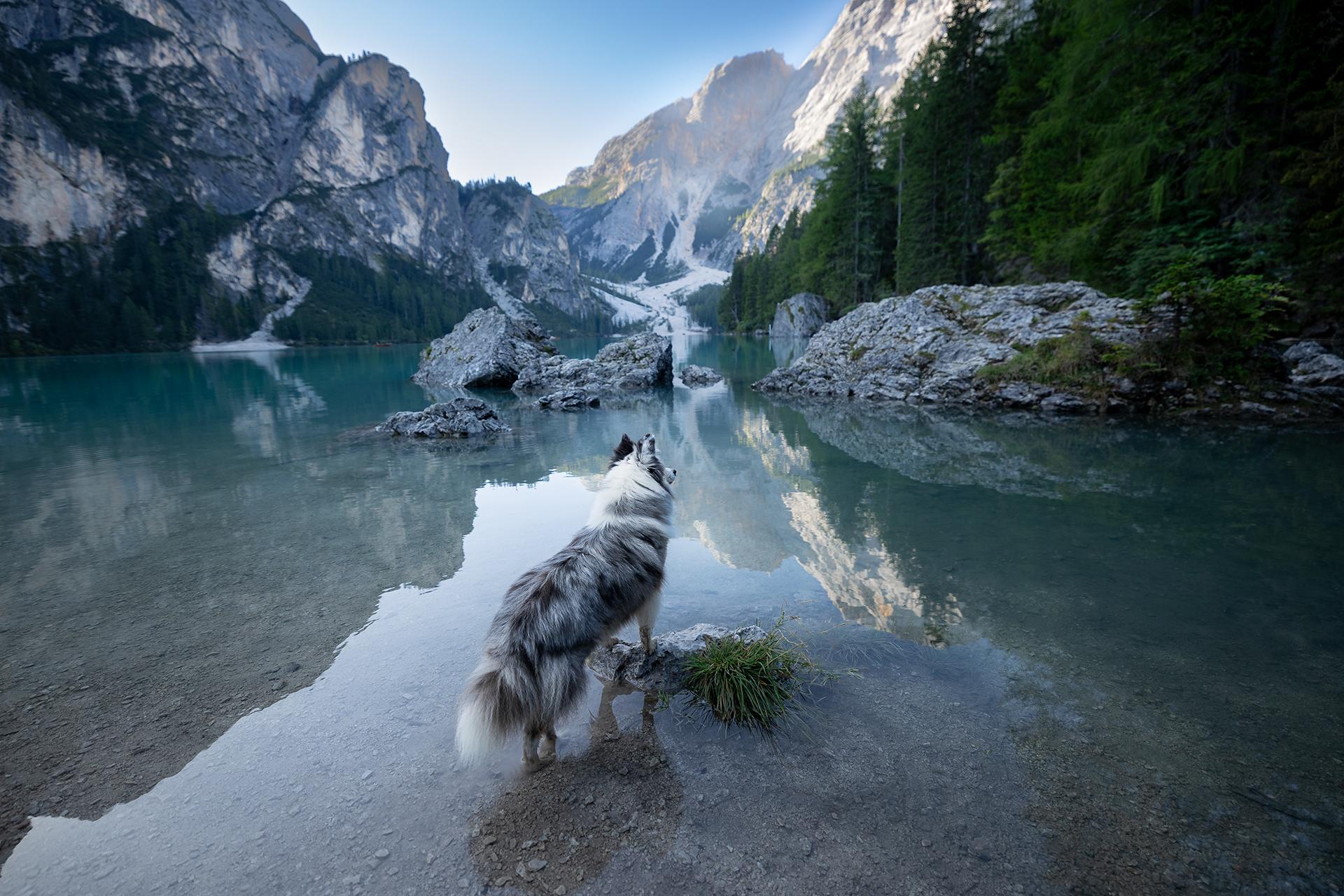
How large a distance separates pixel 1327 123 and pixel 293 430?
99.8 feet

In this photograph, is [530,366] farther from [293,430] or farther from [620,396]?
[293,430]

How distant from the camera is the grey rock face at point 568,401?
21953 mm

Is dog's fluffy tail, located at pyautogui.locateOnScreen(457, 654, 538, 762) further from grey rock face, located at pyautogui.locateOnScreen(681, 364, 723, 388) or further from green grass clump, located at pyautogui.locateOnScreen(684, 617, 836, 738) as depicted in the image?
grey rock face, located at pyautogui.locateOnScreen(681, 364, 723, 388)

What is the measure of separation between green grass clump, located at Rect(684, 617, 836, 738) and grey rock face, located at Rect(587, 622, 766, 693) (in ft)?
0.32

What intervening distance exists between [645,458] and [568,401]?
1745cm

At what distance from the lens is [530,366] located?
3186 cm

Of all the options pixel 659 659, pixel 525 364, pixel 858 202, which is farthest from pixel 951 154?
pixel 659 659

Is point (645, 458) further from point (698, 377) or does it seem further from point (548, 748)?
point (698, 377)

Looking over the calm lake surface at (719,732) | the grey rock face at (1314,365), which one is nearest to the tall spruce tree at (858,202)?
the grey rock face at (1314,365)

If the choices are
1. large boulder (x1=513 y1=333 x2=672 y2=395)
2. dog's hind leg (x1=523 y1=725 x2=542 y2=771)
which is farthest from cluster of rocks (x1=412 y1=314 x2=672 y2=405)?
dog's hind leg (x1=523 y1=725 x2=542 y2=771)

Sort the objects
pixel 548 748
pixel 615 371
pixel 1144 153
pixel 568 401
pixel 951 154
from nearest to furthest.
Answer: pixel 548 748 → pixel 1144 153 → pixel 568 401 → pixel 615 371 → pixel 951 154

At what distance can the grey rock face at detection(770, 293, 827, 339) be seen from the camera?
60.9 metres

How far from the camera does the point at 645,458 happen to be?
17.4 ft

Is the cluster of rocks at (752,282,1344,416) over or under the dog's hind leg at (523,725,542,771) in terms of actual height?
over
